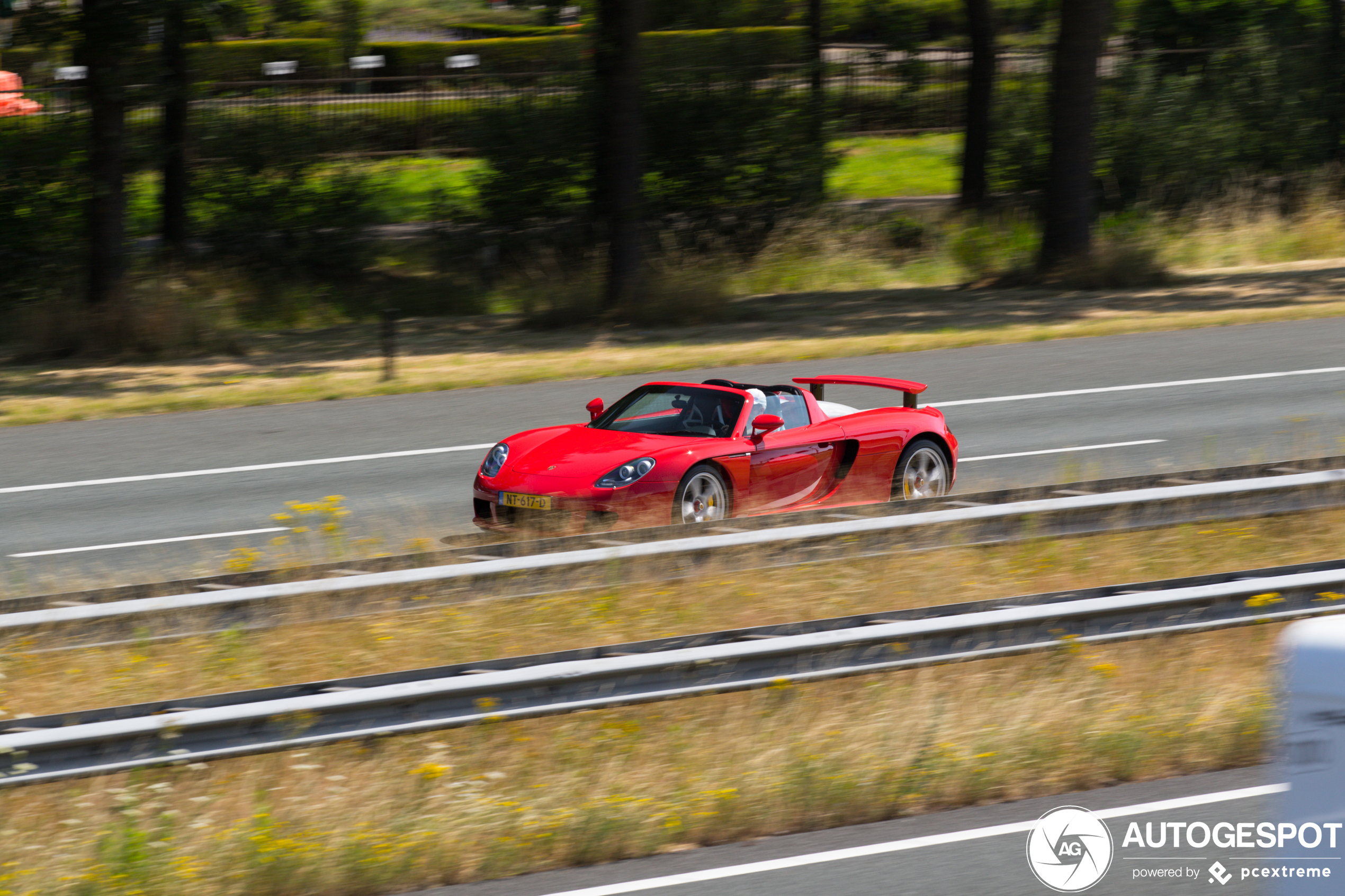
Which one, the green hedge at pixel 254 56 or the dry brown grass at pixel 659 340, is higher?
the green hedge at pixel 254 56

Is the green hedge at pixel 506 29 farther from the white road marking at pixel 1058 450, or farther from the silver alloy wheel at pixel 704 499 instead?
the silver alloy wheel at pixel 704 499

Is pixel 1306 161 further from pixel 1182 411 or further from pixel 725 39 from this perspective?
pixel 1182 411

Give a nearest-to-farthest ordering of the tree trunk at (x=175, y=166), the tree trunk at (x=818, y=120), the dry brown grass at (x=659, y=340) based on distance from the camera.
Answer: the dry brown grass at (x=659, y=340) < the tree trunk at (x=175, y=166) < the tree trunk at (x=818, y=120)

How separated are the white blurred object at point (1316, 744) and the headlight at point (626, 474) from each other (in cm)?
697

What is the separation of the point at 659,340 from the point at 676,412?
412 inches

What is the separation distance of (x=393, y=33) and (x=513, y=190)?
29.7m

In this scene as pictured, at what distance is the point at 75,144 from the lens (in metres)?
25.8

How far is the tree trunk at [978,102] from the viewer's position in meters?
31.9

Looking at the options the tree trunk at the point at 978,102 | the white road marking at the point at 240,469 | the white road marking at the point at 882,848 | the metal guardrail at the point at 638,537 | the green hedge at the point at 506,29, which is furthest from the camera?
the green hedge at the point at 506,29

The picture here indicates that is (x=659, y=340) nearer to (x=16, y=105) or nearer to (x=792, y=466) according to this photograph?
(x=792, y=466)

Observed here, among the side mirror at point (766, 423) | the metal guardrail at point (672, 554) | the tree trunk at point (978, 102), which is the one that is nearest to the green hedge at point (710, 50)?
the tree trunk at point (978, 102)

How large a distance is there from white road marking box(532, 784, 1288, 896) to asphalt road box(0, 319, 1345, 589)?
16.3 ft

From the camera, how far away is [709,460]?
9.95 m

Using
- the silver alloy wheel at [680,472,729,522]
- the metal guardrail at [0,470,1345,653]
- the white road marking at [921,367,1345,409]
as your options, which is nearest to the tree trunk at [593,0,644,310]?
the white road marking at [921,367,1345,409]
